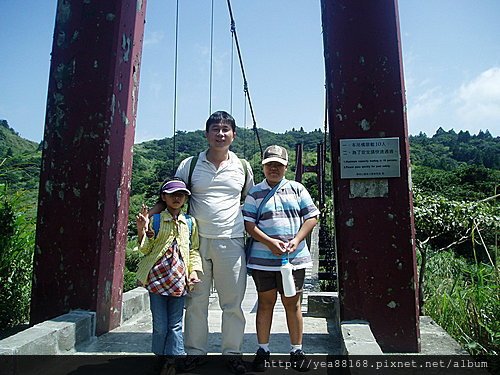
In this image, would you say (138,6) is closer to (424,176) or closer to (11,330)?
(11,330)

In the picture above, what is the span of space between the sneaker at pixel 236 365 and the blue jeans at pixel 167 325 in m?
0.20

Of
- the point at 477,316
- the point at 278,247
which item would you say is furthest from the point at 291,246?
the point at 477,316

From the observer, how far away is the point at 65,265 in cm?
233

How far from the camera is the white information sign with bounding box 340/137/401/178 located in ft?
7.00

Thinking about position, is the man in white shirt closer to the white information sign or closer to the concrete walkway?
the concrete walkway

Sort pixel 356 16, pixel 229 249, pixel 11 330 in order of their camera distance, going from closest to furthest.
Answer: pixel 229 249, pixel 356 16, pixel 11 330

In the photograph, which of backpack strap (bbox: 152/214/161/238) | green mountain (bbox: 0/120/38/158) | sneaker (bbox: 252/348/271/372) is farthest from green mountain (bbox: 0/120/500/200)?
sneaker (bbox: 252/348/271/372)

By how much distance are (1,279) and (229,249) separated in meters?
1.57

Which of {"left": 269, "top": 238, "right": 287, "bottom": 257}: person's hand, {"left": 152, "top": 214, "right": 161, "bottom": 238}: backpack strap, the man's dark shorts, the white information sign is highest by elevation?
the white information sign

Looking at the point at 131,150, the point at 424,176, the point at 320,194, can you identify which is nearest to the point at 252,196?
the point at 131,150

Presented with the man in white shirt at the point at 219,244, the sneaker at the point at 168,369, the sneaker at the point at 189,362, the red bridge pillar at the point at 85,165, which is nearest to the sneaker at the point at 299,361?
the man in white shirt at the point at 219,244

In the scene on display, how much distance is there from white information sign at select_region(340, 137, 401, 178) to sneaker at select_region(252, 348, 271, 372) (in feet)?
3.03

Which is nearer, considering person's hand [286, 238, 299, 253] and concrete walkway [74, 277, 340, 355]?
person's hand [286, 238, 299, 253]

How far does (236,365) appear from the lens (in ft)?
5.79
